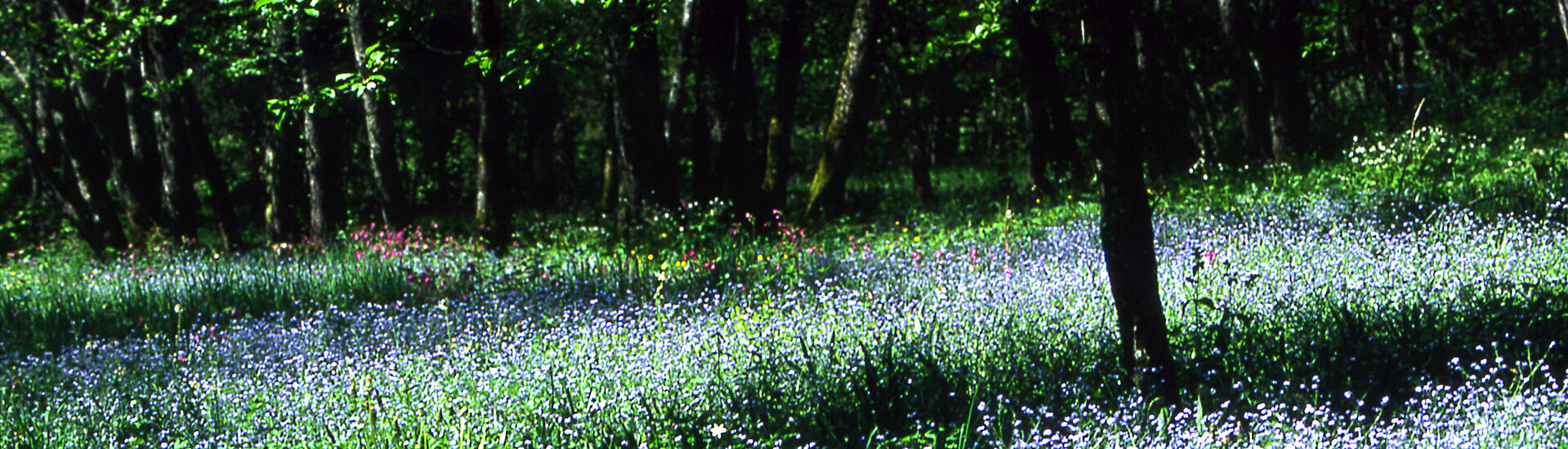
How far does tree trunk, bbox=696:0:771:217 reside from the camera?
12.2m

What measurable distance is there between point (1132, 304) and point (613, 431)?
206 centimetres

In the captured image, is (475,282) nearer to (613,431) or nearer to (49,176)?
(613,431)

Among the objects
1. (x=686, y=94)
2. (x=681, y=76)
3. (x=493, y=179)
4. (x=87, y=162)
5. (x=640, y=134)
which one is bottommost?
(x=493, y=179)

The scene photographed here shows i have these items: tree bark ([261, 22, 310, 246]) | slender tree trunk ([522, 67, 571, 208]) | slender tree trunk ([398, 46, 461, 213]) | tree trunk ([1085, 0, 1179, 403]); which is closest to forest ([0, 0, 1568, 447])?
tree trunk ([1085, 0, 1179, 403])

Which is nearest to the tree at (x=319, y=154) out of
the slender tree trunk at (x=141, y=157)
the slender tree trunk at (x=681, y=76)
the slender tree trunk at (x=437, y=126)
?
the slender tree trunk at (x=141, y=157)

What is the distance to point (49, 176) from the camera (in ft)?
59.6

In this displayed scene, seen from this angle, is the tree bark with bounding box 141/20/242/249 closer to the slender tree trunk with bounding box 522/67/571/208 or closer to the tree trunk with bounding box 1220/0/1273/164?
the slender tree trunk with bounding box 522/67/571/208

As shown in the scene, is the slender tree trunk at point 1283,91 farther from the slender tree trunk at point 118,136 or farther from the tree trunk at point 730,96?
the slender tree trunk at point 118,136

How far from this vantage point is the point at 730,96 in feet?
40.9

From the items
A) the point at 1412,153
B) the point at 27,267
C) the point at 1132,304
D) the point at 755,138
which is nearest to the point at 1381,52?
the point at 1412,153

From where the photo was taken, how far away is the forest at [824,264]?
14.5 feet

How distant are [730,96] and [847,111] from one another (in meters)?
Result: 1.31

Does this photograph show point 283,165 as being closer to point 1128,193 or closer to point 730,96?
point 730,96

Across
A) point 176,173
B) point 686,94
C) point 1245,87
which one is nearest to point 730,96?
point 686,94
